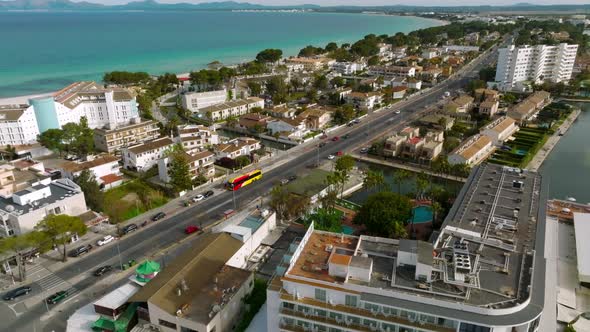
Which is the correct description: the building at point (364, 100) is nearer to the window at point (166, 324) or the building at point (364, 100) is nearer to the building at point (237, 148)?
the building at point (237, 148)

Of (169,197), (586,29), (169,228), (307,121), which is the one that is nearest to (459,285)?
(169,228)

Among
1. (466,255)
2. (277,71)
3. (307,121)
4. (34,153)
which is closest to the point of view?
(466,255)

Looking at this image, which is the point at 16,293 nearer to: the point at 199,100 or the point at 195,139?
the point at 195,139

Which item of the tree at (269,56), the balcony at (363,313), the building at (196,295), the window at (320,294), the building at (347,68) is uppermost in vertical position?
the tree at (269,56)

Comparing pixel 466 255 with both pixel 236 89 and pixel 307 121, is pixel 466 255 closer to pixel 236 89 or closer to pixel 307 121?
pixel 307 121

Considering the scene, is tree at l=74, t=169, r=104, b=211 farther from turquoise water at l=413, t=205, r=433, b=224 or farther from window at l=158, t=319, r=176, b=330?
turquoise water at l=413, t=205, r=433, b=224

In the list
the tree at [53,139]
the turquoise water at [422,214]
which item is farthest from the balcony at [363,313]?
the tree at [53,139]

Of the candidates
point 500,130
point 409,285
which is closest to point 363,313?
point 409,285
